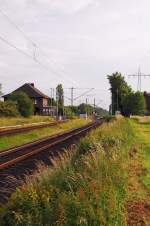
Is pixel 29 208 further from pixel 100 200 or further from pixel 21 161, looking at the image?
pixel 21 161

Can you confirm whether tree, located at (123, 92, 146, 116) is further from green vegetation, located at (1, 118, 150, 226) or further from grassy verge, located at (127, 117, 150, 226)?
green vegetation, located at (1, 118, 150, 226)

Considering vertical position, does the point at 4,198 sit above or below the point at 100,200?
below

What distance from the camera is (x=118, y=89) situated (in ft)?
445

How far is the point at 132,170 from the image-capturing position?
15359 millimetres

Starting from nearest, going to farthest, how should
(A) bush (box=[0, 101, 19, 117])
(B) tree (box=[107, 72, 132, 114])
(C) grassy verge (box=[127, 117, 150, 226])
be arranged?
(C) grassy verge (box=[127, 117, 150, 226]), (A) bush (box=[0, 101, 19, 117]), (B) tree (box=[107, 72, 132, 114])

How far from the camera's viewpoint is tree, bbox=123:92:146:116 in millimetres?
118156

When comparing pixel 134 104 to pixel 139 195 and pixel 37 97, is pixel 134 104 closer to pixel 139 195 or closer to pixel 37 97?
pixel 37 97

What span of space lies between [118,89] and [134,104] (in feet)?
54.9

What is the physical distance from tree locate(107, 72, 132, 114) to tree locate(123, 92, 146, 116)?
20.1 feet

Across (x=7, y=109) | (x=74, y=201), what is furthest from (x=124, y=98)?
(x=74, y=201)

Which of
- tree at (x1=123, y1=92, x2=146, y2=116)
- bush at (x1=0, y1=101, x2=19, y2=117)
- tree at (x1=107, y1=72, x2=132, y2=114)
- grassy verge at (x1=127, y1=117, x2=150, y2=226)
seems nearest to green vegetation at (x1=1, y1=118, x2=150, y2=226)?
grassy verge at (x1=127, y1=117, x2=150, y2=226)

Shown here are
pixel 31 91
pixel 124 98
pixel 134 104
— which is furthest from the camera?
pixel 31 91

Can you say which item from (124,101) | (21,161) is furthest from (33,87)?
(21,161)

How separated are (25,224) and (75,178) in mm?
2466
